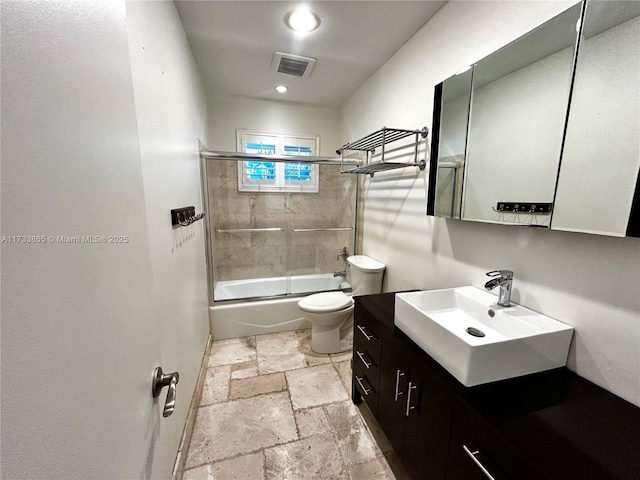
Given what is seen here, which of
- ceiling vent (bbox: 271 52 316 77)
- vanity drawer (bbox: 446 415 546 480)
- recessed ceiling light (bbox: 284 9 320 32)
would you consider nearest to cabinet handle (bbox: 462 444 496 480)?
vanity drawer (bbox: 446 415 546 480)

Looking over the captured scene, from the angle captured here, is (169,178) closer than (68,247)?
Answer: No

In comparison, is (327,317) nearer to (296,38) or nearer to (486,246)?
(486,246)

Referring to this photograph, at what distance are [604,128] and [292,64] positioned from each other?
2.13 meters

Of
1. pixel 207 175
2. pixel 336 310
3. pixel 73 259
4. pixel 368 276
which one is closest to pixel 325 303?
pixel 336 310

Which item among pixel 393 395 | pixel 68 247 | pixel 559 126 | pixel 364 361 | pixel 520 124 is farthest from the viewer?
pixel 364 361

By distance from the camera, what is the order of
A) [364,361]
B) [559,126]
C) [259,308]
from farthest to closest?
1. [259,308]
2. [364,361]
3. [559,126]

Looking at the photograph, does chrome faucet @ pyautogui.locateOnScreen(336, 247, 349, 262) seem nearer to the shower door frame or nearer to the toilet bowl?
the shower door frame

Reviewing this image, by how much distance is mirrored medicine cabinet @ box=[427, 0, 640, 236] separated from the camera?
2.72 ft

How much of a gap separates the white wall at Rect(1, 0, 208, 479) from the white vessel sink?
1004mm

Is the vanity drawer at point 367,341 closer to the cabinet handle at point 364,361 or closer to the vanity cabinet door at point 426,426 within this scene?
the cabinet handle at point 364,361

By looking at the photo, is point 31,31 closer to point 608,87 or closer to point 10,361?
point 10,361

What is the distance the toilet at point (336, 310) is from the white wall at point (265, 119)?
1830 mm

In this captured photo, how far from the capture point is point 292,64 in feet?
7.27

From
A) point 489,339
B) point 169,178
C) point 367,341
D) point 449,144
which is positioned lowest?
point 367,341
